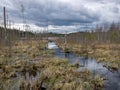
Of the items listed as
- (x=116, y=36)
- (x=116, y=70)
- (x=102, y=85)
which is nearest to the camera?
(x=102, y=85)

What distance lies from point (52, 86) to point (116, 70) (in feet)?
34.3

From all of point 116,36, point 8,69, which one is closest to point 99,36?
point 116,36

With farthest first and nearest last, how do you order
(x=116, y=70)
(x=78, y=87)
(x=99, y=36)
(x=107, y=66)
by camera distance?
(x=99, y=36)
(x=107, y=66)
(x=116, y=70)
(x=78, y=87)

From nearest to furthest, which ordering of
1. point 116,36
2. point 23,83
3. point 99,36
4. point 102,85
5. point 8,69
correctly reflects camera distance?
1. point 23,83
2. point 102,85
3. point 8,69
4. point 116,36
5. point 99,36

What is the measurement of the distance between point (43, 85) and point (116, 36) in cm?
6995

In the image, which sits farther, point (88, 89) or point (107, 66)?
point (107, 66)

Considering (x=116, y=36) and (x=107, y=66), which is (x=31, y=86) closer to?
(x=107, y=66)

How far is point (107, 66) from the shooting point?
79.1 feet

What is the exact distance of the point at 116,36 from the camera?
80188mm

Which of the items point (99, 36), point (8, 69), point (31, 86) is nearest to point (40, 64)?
point (8, 69)

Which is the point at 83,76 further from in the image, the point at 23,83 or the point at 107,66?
the point at 107,66

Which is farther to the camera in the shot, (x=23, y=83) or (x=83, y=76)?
(x=83, y=76)

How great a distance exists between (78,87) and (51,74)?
406 centimetres

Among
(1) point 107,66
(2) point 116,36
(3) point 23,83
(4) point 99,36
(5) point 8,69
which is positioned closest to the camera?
(3) point 23,83
